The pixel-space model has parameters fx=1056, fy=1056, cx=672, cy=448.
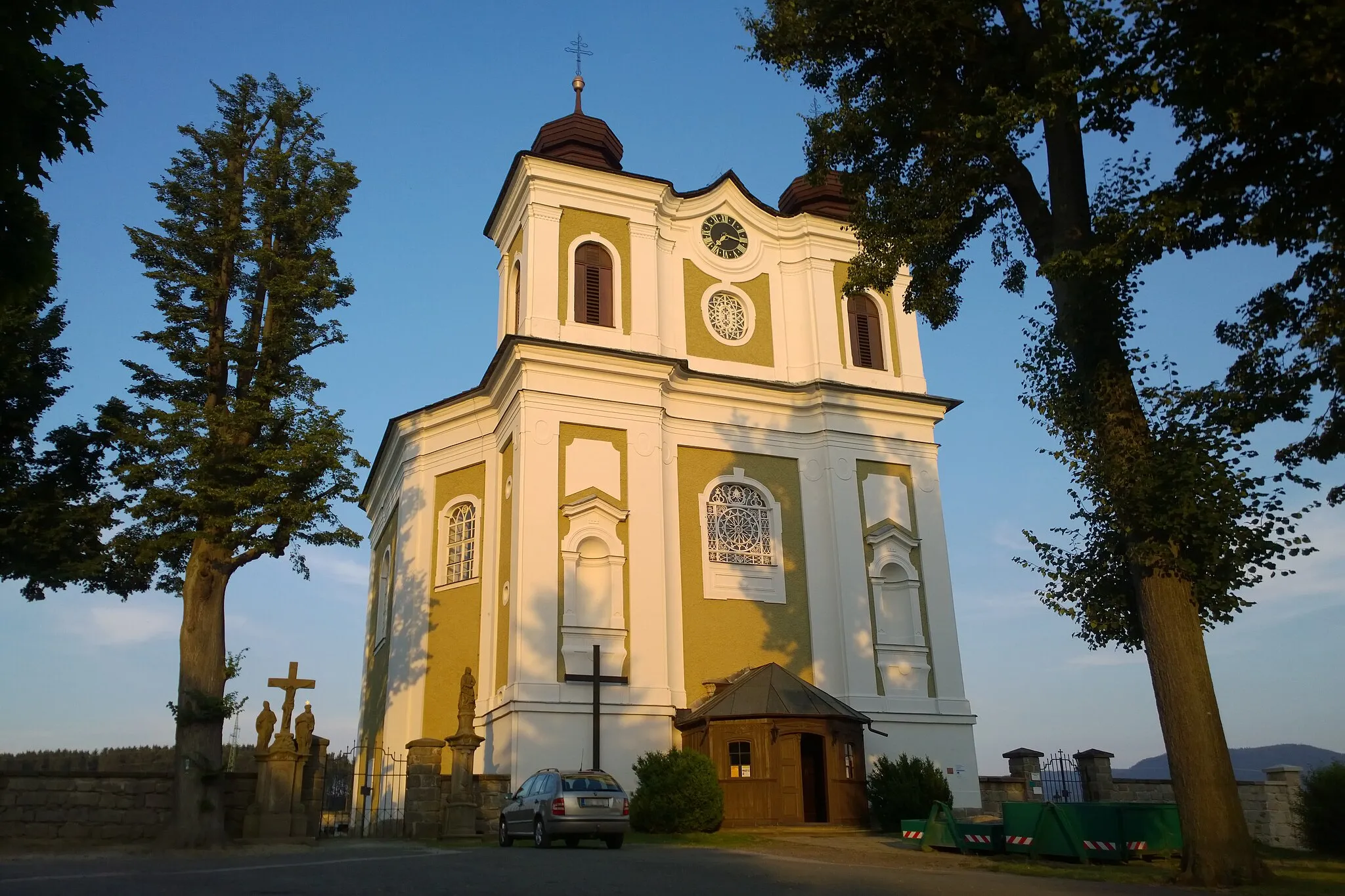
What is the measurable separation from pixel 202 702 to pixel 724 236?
57.6ft

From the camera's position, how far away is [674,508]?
25.2 m

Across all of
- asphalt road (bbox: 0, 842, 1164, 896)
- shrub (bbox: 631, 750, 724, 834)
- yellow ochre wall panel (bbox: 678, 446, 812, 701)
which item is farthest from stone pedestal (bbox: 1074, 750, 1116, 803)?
asphalt road (bbox: 0, 842, 1164, 896)

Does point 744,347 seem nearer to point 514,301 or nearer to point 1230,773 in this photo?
point 514,301

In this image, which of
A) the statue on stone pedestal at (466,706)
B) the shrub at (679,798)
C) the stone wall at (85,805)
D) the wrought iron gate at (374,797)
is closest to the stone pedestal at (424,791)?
the statue on stone pedestal at (466,706)

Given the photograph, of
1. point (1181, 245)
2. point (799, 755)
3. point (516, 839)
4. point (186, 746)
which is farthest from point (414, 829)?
point (1181, 245)

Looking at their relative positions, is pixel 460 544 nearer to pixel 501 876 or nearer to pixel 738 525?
pixel 738 525

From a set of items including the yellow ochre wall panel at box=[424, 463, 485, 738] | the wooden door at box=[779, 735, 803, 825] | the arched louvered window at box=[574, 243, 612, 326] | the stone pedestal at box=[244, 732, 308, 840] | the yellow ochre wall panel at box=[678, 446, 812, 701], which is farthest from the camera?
the arched louvered window at box=[574, 243, 612, 326]

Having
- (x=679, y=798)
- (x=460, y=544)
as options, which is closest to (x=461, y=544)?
(x=460, y=544)

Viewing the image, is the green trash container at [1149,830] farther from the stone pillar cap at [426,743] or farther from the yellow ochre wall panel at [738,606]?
the stone pillar cap at [426,743]

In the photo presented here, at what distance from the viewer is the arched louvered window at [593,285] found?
25766 mm

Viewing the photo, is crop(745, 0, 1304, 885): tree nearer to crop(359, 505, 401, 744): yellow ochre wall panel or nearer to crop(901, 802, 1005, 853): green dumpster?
crop(901, 802, 1005, 853): green dumpster

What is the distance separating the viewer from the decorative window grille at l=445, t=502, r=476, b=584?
86.4 feet

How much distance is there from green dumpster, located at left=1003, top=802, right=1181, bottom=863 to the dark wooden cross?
12.7 meters

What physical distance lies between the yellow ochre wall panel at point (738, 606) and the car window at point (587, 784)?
782 cm
